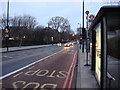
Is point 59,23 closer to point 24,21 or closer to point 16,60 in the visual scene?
point 24,21

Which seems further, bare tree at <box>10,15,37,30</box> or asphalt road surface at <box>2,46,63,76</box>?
bare tree at <box>10,15,37,30</box>

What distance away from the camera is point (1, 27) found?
53531 millimetres

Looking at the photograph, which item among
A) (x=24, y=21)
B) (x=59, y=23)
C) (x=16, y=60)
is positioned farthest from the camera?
(x=59, y=23)

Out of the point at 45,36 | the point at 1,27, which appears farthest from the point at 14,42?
the point at 45,36

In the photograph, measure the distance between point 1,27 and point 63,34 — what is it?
197ft

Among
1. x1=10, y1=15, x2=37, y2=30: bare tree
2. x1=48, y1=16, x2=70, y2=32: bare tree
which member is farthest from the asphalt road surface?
x1=48, y1=16, x2=70, y2=32: bare tree

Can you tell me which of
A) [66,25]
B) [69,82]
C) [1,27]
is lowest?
[69,82]

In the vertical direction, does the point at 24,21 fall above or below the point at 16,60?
above

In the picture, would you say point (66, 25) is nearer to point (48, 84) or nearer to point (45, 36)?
point (45, 36)

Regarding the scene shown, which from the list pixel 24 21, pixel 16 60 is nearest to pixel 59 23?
pixel 24 21

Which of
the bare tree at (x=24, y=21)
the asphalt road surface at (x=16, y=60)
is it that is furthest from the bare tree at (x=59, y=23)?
the asphalt road surface at (x=16, y=60)

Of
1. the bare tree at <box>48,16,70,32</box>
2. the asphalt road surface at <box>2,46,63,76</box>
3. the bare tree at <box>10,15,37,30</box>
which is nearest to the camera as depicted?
the asphalt road surface at <box>2,46,63,76</box>

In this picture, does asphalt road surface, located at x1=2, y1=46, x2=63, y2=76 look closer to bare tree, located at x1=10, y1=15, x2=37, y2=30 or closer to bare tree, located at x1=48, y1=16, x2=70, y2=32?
bare tree, located at x1=10, y1=15, x2=37, y2=30

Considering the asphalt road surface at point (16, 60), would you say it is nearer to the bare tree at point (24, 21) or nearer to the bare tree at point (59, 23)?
the bare tree at point (24, 21)
